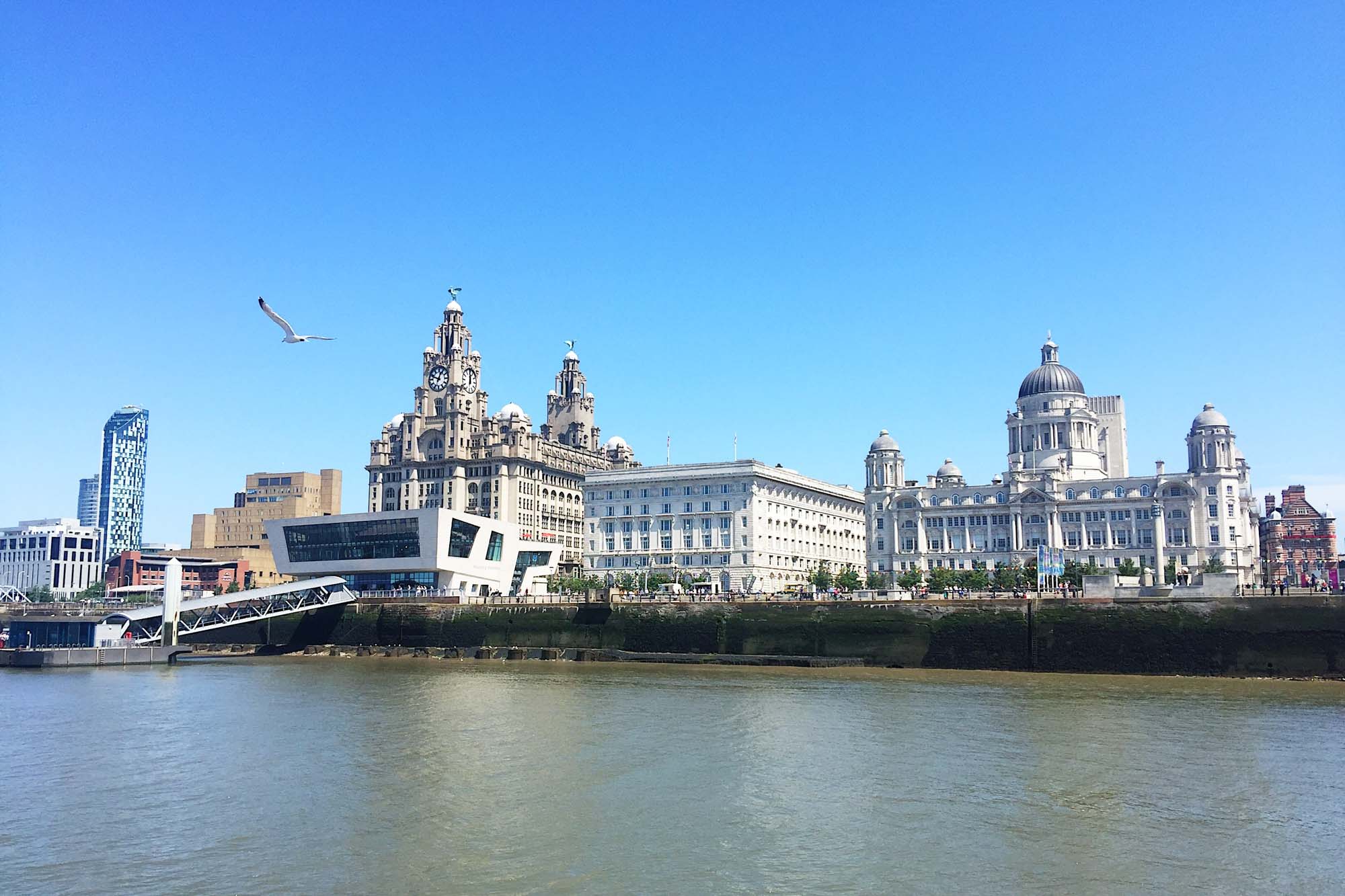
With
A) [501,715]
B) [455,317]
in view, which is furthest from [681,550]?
[501,715]

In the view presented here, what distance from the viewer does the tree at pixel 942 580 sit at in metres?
130

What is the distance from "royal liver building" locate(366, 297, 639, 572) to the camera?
18488 cm

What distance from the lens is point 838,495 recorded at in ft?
622

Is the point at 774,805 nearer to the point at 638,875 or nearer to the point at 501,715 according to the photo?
the point at 638,875

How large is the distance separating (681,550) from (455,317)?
67.0m

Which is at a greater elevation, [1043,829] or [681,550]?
[681,550]

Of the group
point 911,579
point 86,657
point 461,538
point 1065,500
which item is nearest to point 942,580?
point 911,579

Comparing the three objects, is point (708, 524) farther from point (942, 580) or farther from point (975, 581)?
point (975, 581)

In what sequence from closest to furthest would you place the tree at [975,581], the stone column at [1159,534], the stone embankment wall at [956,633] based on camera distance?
the stone embankment wall at [956,633] → the tree at [975,581] → the stone column at [1159,534]

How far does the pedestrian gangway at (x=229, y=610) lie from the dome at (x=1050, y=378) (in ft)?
364

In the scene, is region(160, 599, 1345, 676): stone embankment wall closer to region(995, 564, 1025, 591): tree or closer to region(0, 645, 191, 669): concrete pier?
region(995, 564, 1025, 591): tree

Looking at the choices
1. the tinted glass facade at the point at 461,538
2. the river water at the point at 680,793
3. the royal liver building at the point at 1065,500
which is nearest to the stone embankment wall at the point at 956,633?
the tinted glass facade at the point at 461,538

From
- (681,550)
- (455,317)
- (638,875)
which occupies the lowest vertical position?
(638,875)

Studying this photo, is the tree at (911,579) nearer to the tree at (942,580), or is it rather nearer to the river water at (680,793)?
the tree at (942,580)
